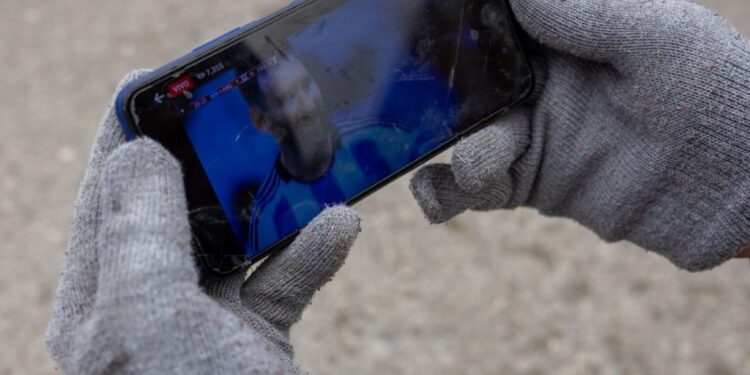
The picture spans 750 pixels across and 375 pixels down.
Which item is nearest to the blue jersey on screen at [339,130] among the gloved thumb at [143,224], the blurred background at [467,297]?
the gloved thumb at [143,224]

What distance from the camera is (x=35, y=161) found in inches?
81.7

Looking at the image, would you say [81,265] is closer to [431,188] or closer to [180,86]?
[180,86]

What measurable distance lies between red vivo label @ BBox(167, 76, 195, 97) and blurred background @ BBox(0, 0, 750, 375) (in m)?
0.96

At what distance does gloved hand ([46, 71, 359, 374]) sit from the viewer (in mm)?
755

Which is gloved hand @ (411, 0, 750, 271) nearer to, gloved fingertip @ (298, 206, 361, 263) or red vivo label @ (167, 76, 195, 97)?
gloved fingertip @ (298, 206, 361, 263)

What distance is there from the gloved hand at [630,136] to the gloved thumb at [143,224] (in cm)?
35

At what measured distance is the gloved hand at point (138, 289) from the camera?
755mm

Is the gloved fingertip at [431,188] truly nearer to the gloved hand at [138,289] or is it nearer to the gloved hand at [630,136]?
the gloved hand at [630,136]

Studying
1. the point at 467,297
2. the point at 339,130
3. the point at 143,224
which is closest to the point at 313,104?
the point at 339,130

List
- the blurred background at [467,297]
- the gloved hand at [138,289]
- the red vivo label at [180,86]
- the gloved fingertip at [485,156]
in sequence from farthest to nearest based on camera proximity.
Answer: the blurred background at [467,297], the gloved fingertip at [485,156], the red vivo label at [180,86], the gloved hand at [138,289]

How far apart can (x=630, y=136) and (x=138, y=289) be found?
658mm

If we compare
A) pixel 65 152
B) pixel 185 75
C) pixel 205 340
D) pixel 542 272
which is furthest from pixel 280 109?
pixel 65 152

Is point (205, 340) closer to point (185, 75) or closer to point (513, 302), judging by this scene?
point (185, 75)

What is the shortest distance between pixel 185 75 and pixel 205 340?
12.2 inches
